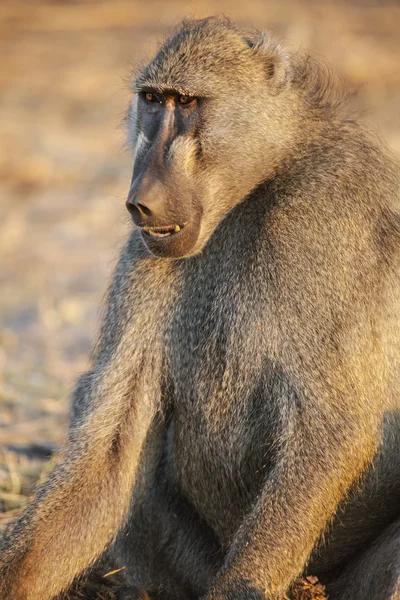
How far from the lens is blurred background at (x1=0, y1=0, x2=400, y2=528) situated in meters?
5.64

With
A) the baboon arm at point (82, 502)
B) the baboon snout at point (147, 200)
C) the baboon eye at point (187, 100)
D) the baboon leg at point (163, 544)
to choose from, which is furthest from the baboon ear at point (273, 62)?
the baboon leg at point (163, 544)

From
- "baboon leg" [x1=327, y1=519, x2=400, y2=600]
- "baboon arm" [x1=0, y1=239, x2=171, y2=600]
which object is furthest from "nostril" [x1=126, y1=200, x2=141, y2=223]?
"baboon leg" [x1=327, y1=519, x2=400, y2=600]

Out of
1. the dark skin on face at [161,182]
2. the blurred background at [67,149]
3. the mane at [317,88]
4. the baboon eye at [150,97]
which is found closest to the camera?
the dark skin on face at [161,182]

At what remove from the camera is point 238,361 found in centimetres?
318

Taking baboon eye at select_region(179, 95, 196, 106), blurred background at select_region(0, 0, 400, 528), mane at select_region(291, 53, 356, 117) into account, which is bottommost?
blurred background at select_region(0, 0, 400, 528)

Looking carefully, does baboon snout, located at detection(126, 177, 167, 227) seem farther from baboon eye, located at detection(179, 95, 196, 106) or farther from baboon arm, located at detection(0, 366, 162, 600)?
baboon arm, located at detection(0, 366, 162, 600)

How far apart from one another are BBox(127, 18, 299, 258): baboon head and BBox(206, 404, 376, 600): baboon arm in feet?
2.49

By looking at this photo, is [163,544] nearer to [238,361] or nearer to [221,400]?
[221,400]

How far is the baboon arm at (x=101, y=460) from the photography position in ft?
10.9

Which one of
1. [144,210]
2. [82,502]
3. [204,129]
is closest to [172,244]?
[144,210]

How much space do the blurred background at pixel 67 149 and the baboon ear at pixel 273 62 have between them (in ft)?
2.03

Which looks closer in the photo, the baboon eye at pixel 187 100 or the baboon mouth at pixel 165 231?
the baboon mouth at pixel 165 231

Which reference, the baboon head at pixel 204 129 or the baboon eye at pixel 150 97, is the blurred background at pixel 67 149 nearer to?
the baboon eye at pixel 150 97

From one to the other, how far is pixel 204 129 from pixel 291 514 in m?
1.26
